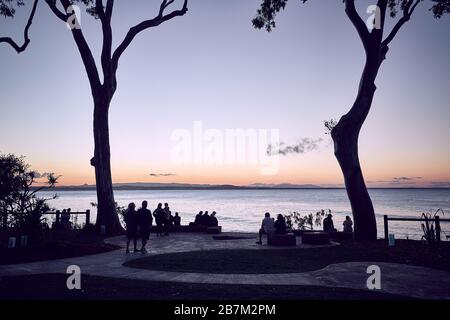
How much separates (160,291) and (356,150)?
502 inches

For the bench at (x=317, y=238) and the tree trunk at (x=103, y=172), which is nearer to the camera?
the bench at (x=317, y=238)

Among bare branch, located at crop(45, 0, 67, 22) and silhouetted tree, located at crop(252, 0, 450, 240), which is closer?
silhouetted tree, located at crop(252, 0, 450, 240)

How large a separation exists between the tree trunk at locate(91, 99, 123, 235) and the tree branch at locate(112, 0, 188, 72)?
110 inches

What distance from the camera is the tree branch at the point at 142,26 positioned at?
21.5 metres

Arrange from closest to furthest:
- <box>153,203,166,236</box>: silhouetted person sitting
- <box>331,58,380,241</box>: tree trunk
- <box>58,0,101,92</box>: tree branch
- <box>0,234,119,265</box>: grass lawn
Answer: <box>0,234,119,265</box>: grass lawn → <box>331,58,380,241</box>: tree trunk → <box>153,203,166,236</box>: silhouetted person sitting → <box>58,0,101,92</box>: tree branch

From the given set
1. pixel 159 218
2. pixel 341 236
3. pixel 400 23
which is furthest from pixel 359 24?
pixel 159 218

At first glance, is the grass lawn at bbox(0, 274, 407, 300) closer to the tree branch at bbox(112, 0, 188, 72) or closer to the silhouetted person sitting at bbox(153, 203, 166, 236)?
the silhouetted person sitting at bbox(153, 203, 166, 236)

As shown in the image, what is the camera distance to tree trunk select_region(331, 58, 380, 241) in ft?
55.3

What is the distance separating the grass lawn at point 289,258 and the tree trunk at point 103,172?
880 cm

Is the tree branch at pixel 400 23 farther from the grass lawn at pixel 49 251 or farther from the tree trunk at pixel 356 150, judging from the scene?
the grass lawn at pixel 49 251

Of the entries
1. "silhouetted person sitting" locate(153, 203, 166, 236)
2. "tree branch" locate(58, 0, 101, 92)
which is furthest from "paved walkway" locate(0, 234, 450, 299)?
"tree branch" locate(58, 0, 101, 92)

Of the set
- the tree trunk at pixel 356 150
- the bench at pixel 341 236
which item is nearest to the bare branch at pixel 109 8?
the tree trunk at pixel 356 150

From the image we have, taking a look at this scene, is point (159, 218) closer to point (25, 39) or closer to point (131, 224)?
point (131, 224)
